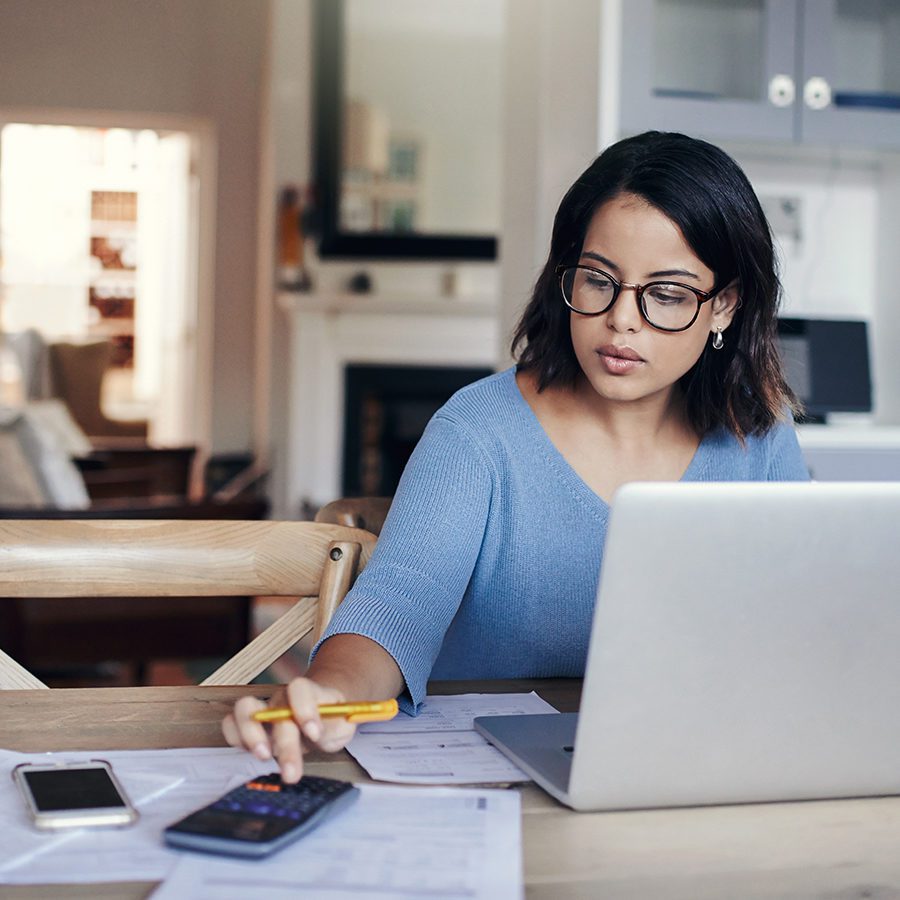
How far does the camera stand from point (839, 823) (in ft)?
2.74

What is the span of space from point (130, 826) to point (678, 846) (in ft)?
1.07

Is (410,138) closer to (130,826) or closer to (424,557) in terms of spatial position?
(424,557)

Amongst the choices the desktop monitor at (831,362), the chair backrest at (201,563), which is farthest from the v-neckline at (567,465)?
the desktop monitor at (831,362)

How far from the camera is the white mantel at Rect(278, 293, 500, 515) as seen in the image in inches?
231

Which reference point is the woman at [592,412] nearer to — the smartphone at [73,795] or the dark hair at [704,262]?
the dark hair at [704,262]

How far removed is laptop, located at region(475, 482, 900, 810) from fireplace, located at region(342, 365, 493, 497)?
16.9 feet

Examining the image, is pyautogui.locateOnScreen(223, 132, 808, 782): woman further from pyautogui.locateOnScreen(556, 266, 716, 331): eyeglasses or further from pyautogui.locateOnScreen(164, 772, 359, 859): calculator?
pyautogui.locateOnScreen(164, 772, 359, 859): calculator

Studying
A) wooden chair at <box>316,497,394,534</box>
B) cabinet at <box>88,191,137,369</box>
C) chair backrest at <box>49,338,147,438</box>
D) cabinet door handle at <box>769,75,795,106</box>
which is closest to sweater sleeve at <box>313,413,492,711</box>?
wooden chair at <box>316,497,394,534</box>

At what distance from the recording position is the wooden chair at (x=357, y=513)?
1.45 metres

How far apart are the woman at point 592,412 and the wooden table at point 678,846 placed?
0.36m

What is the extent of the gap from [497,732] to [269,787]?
0.75 feet

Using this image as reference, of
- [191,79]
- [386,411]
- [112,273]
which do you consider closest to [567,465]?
[386,411]

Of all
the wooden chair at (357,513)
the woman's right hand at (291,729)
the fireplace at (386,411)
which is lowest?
the fireplace at (386,411)

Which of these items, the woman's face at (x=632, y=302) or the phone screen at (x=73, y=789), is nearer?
the phone screen at (x=73, y=789)
